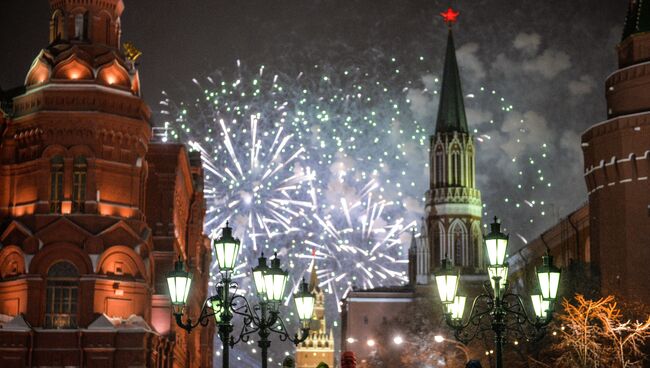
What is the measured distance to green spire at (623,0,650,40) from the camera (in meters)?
62.1

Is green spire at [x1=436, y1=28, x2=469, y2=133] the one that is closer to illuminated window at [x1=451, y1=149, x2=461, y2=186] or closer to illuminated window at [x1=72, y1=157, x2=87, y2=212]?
illuminated window at [x1=451, y1=149, x2=461, y2=186]

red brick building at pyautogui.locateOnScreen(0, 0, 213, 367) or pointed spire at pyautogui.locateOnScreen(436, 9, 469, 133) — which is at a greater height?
pointed spire at pyautogui.locateOnScreen(436, 9, 469, 133)

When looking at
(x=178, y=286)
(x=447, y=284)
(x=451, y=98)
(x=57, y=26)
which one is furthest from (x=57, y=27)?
(x=451, y=98)

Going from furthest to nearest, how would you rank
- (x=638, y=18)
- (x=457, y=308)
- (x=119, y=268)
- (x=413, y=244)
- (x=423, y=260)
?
(x=413, y=244) → (x=423, y=260) → (x=638, y=18) → (x=119, y=268) → (x=457, y=308)

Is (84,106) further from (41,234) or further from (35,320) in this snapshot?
(35,320)

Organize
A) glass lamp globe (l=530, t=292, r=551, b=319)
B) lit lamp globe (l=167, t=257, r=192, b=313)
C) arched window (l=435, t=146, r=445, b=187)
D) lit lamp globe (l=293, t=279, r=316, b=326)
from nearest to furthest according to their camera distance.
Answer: glass lamp globe (l=530, t=292, r=551, b=319)
lit lamp globe (l=167, t=257, r=192, b=313)
lit lamp globe (l=293, t=279, r=316, b=326)
arched window (l=435, t=146, r=445, b=187)

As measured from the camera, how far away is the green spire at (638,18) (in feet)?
204

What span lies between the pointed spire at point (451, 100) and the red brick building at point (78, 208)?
60100 mm

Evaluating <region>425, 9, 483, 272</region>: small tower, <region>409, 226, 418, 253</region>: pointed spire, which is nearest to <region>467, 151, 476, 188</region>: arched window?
<region>425, 9, 483, 272</region>: small tower

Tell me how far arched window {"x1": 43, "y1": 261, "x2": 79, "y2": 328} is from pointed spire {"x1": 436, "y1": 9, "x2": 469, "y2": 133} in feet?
214

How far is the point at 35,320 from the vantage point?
49000 millimetres

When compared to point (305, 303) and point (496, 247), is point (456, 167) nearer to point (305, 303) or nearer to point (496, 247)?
point (305, 303)

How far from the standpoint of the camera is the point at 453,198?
109688mm

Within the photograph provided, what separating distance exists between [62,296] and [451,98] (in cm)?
6849
